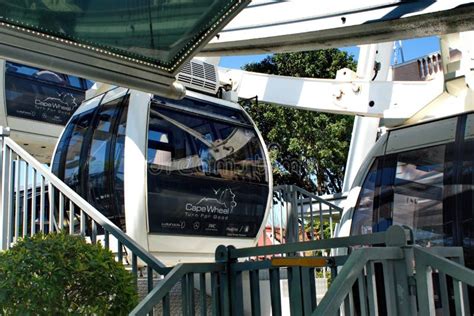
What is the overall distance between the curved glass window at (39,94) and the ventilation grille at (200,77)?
17.7 ft

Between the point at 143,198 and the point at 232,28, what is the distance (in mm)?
2306

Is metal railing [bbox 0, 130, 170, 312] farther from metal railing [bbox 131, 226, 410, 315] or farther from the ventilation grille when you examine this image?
the ventilation grille

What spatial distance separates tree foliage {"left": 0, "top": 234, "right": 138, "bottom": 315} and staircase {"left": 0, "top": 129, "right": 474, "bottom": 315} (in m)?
0.25

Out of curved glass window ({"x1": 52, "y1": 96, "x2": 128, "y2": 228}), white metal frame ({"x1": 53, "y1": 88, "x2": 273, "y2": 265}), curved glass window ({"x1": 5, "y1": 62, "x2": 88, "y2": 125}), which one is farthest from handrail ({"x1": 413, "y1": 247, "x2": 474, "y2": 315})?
curved glass window ({"x1": 5, "y1": 62, "x2": 88, "y2": 125})

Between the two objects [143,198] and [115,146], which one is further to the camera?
[115,146]

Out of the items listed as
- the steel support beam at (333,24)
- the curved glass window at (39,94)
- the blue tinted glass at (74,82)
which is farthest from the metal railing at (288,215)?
the blue tinted glass at (74,82)

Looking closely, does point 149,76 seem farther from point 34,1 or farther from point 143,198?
point 143,198

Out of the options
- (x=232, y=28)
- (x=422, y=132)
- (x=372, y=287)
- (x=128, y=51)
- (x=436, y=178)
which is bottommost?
(x=372, y=287)

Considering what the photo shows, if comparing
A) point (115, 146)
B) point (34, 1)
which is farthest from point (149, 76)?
point (115, 146)

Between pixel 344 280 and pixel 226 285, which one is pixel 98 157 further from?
pixel 344 280

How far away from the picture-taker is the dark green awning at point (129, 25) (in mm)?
3568

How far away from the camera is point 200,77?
8.53 meters

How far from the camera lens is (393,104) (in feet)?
27.0

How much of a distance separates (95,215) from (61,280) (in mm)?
1349
